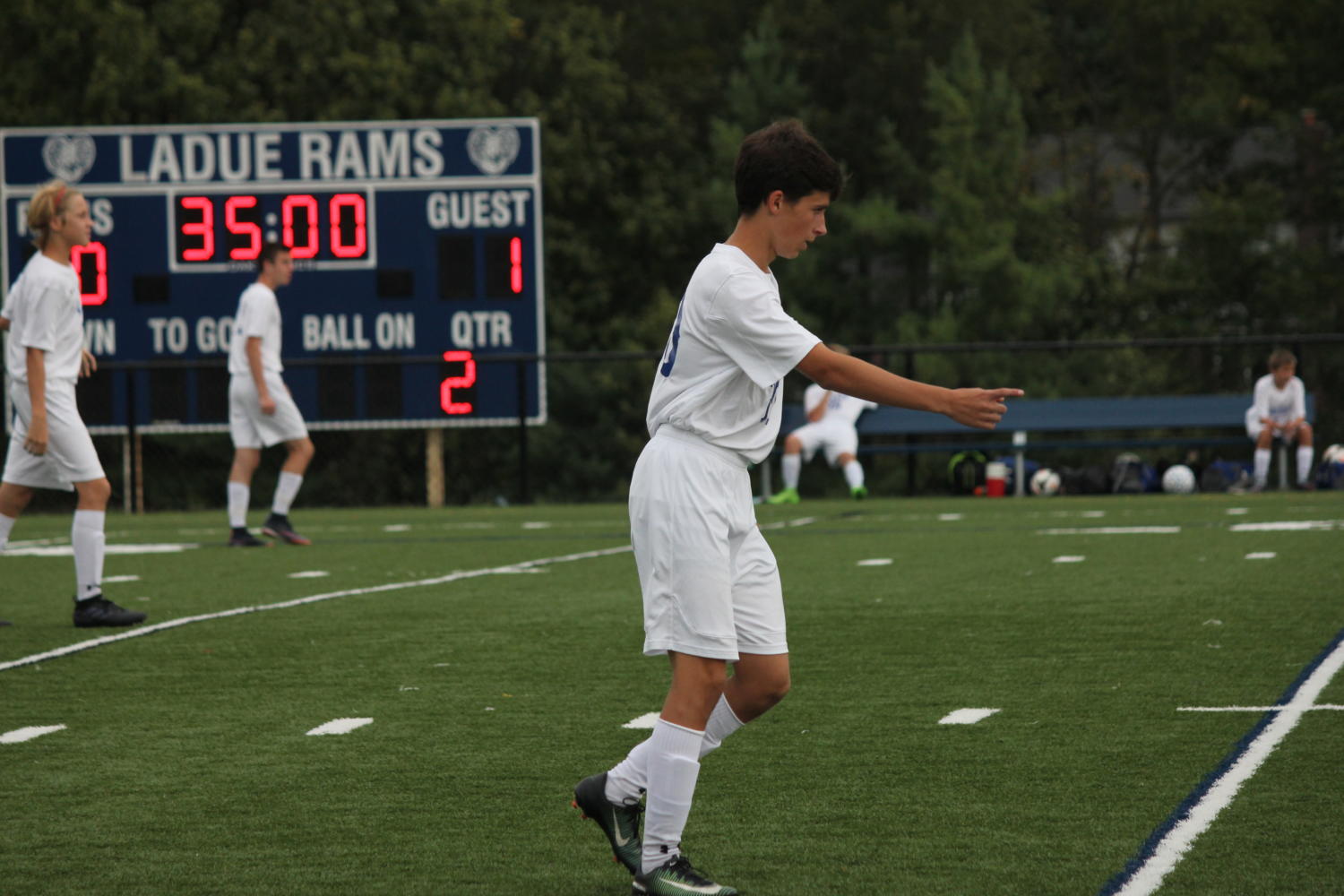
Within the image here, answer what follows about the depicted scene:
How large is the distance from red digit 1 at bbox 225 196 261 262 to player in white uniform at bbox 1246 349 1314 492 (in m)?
10.8

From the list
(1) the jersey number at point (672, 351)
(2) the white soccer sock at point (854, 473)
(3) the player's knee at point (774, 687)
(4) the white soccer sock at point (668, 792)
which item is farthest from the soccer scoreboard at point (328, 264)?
(4) the white soccer sock at point (668, 792)

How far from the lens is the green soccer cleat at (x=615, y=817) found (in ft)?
13.9

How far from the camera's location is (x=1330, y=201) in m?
38.0

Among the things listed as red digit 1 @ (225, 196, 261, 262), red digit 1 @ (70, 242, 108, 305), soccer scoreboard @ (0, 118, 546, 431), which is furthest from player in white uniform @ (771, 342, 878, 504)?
red digit 1 @ (70, 242, 108, 305)

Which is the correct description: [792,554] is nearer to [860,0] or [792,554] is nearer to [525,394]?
[525,394]

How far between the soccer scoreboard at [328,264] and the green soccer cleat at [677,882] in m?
17.4

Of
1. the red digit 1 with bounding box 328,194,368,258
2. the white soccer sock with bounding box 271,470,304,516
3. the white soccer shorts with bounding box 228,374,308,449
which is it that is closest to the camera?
the white soccer shorts with bounding box 228,374,308,449

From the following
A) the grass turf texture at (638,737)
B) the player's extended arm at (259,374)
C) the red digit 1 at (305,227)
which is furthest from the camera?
the red digit 1 at (305,227)

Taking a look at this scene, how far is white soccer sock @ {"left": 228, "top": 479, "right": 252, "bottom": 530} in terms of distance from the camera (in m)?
13.8

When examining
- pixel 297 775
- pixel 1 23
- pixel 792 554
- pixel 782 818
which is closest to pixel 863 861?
pixel 782 818

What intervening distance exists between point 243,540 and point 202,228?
27.0ft

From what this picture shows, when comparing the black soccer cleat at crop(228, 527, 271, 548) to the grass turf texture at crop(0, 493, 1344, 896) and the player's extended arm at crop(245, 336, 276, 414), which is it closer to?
the player's extended arm at crop(245, 336, 276, 414)

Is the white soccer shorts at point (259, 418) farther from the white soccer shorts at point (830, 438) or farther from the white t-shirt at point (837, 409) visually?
the white t-shirt at point (837, 409)

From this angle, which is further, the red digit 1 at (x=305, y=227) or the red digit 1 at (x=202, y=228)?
the red digit 1 at (x=202, y=228)
